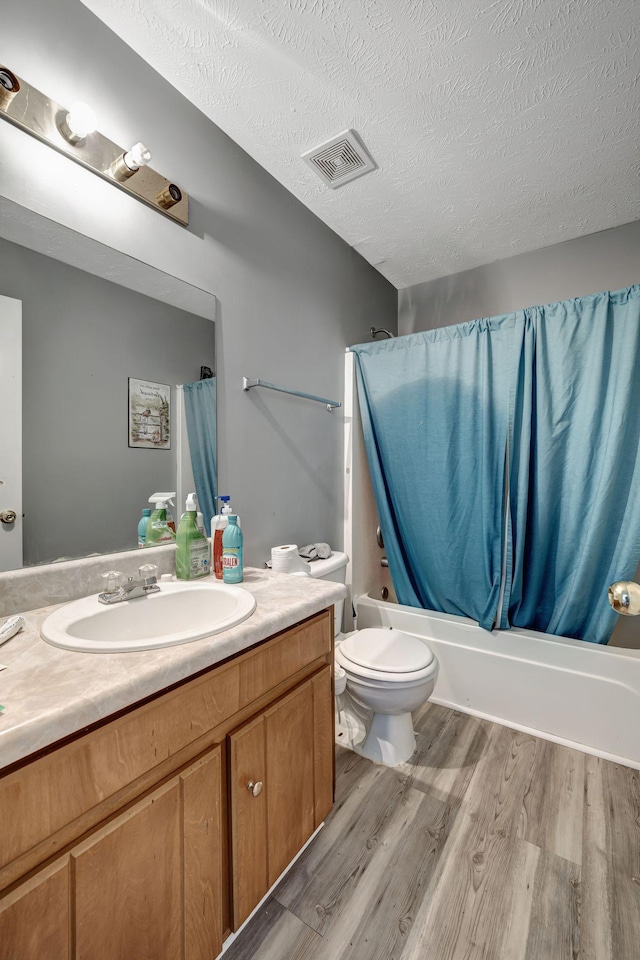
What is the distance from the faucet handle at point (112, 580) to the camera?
3.56 feet

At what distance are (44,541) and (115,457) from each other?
11.2 inches

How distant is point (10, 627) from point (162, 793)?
0.44 meters

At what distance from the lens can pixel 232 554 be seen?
49.1 inches

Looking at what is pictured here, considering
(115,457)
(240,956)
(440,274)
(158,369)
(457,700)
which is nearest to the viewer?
(240,956)

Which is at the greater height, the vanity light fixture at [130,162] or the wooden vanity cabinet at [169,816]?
the vanity light fixture at [130,162]

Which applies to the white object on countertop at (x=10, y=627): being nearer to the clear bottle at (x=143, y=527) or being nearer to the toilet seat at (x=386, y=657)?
the clear bottle at (x=143, y=527)

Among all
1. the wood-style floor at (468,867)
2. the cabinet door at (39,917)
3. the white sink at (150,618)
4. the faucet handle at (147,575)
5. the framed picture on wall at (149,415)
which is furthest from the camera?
the framed picture on wall at (149,415)

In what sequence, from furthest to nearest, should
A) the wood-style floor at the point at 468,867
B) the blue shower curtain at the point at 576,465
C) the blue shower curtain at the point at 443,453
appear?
the blue shower curtain at the point at 443,453
the blue shower curtain at the point at 576,465
the wood-style floor at the point at 468,867

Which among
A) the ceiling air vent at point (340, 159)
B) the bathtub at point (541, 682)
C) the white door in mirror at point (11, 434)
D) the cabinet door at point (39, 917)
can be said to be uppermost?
the ceiling air vent at point (340, 159)

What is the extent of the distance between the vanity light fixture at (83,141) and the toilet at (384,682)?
142 centimetres

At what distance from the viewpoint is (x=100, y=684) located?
648 mm

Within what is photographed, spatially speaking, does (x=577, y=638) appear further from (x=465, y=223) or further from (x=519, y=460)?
(x=465, y=223)

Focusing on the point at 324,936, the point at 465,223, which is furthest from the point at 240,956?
the point at 465,223

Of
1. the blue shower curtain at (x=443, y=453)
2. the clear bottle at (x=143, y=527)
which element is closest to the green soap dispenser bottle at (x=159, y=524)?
the clear bottle at (x=143, y=527)
